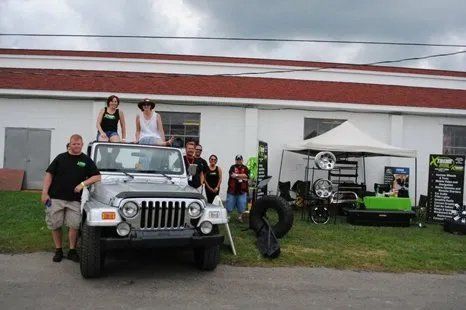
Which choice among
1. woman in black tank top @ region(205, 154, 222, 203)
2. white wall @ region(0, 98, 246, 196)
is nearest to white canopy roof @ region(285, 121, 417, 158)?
white wall @ region(0, 98, 246, 196)

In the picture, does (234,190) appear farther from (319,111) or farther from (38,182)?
(38,182)

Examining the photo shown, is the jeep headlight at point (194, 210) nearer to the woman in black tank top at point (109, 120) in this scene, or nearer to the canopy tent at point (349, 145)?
the woman in black tank top at point (109, 120)

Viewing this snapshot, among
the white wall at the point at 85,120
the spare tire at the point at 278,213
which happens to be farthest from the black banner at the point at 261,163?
the spare tire at the point at 278,213

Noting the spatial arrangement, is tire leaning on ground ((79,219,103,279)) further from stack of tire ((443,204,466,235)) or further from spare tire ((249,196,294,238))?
stack of tire ((443,204,466,235))

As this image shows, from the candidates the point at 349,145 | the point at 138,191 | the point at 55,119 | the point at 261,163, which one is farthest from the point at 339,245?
the point at 55,119

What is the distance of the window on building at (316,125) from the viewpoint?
17500 mm

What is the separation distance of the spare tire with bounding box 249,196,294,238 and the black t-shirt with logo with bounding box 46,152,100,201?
12.1ft

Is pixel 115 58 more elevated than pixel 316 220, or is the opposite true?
pixel 115 58

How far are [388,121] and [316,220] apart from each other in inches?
299

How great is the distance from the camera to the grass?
24.0 ft

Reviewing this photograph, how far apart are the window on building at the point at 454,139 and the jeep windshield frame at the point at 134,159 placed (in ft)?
46.8

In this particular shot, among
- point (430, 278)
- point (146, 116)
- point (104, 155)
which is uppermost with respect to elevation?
point (146, 116)

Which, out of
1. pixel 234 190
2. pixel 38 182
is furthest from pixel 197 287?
pixel 38 182

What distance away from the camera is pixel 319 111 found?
1758cm
